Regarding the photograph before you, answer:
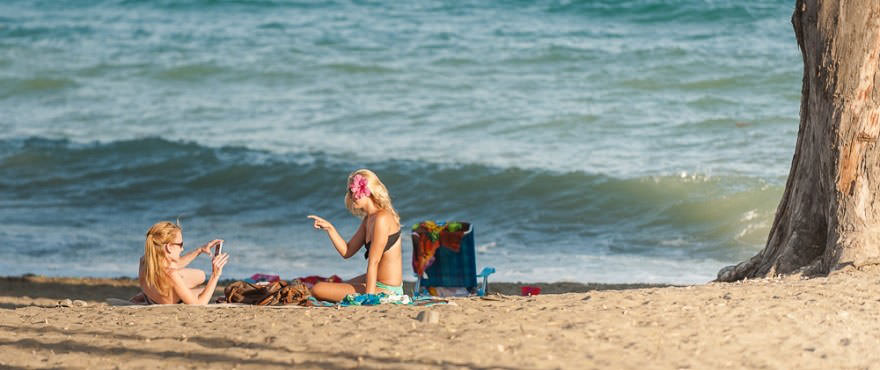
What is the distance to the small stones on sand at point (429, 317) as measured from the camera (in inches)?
228

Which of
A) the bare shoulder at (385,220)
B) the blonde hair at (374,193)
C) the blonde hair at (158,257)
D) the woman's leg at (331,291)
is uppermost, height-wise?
the blonde hair at (374,193)

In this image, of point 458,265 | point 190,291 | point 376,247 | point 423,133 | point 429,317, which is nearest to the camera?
point 429,317

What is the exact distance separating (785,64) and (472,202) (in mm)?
6616

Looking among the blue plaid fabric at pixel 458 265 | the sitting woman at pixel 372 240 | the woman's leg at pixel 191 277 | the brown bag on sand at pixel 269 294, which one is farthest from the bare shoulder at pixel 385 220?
the woman's leg at pixel 191 277

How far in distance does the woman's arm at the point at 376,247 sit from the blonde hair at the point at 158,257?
3.91ft

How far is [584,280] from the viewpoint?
32.3ft

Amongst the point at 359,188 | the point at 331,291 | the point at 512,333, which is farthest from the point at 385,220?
the point at 512,333

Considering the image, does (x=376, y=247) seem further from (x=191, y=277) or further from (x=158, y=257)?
(x=158, y=257)

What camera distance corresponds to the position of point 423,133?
16125mm

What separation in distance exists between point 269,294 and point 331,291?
50cm

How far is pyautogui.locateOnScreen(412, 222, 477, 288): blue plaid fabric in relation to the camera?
846cm

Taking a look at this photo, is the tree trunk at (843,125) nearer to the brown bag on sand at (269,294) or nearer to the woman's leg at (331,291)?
the woman's leg at (331,291)

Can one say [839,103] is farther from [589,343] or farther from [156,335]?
[156,335]

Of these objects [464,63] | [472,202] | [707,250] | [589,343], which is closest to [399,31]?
[464,63]
